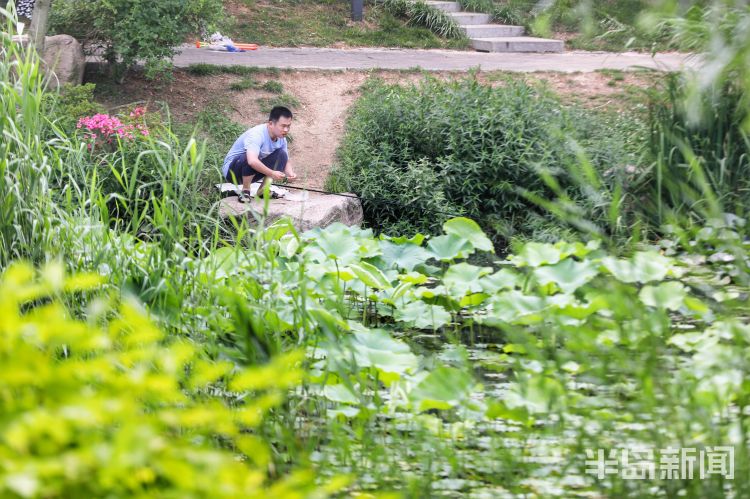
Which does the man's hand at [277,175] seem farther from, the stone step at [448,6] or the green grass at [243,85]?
the stone step at [448,6]

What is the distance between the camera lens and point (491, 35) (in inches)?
522

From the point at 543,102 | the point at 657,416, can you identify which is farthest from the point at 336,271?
the point at 543,102

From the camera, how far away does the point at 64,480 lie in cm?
Result: 135

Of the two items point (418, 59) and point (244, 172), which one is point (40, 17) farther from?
point (418, 59)

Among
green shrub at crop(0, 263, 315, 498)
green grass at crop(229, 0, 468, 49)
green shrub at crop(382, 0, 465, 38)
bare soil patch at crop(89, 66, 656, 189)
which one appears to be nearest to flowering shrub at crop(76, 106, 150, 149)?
A: bare soil patch at crop(89, 66, 656, 189)

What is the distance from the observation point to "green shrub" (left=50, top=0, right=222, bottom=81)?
9055 millimetres

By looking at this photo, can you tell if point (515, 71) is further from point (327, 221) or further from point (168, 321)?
point (168, 321)

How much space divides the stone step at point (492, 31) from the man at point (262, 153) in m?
6.18

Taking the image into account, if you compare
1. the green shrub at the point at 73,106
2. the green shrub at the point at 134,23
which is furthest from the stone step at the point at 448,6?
the green shrub at the point at 73,106

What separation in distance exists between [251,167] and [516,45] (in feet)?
21.2

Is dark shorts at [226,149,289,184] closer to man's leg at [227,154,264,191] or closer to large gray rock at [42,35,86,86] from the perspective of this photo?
man's leg at [227,154,264,191]

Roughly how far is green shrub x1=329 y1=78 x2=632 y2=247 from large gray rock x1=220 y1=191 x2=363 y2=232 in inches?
12.5

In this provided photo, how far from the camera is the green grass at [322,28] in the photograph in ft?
42.0

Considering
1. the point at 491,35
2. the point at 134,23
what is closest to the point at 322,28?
the point at 491,35
